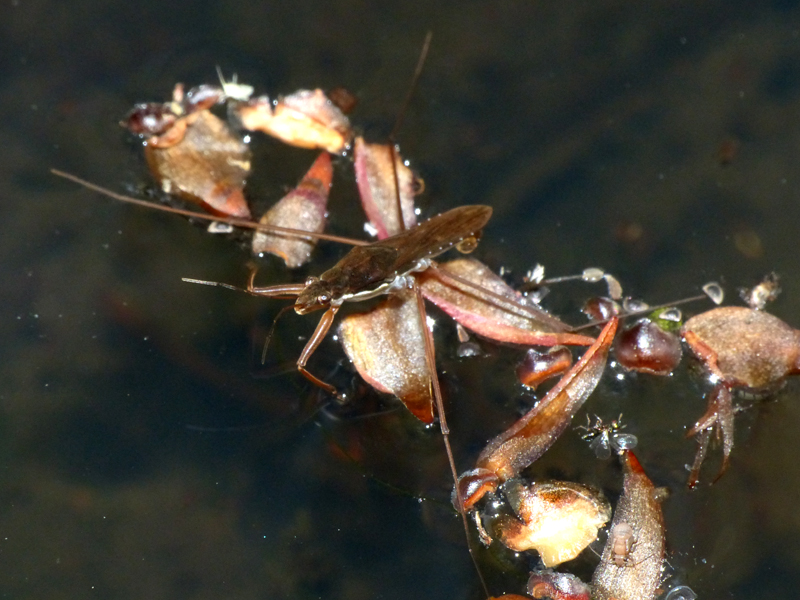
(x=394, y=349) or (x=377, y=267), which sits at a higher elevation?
(x=377, y=267)

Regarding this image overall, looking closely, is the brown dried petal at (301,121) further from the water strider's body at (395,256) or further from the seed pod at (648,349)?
the seed pod at (648,349)

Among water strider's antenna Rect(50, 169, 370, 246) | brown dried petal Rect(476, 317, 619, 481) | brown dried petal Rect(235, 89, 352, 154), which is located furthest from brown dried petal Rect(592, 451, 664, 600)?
brown dried petal Rect(235, 89, 352, 154)

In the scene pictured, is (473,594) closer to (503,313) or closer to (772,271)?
(503,313)

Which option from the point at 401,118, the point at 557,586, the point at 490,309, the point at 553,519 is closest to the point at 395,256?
the point at 490,309

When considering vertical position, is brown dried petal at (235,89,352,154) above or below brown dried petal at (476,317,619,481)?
above

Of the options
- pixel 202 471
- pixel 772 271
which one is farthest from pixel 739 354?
pixel 202 471

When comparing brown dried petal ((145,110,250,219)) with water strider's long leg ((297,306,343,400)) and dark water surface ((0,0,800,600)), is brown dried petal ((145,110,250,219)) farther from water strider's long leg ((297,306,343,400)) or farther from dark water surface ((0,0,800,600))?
water strider's long leg ((297,306,343,400))

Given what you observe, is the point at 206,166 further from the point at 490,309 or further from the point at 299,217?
the point at 490,309
